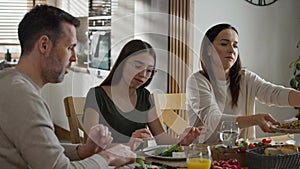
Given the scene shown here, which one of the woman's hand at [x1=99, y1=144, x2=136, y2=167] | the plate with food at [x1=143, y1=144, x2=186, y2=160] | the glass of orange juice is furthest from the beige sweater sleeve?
the plate with food at [x1=143, y1=144, x2=186, y2=160]

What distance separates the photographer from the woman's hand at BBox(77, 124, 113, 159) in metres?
1.65

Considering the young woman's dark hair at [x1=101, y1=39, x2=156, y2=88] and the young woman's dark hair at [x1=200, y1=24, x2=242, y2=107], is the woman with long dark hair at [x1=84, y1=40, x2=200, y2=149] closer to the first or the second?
the young woman's dark hair at [x1=101, y1=39, x2=156, y2=88]

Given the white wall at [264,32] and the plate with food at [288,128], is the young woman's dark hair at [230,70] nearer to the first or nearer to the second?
the plate with food at [288,128]

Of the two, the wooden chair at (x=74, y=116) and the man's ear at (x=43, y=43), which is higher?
the man's ear at (x=43, y=43)

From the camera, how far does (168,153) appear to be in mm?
1942

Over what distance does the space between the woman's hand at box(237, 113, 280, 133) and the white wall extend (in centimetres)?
157

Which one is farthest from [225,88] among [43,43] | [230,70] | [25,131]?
[25,131]

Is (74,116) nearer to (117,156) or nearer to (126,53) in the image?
(126,53)

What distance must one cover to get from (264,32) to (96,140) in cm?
268

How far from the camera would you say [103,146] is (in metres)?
1.72

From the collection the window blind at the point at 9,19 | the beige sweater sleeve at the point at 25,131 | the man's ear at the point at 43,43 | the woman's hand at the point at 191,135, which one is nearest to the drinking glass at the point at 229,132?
the woman's hand at the point at 191,135

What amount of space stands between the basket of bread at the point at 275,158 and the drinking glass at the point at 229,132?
0.63 ft

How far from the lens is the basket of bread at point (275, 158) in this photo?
1.68m

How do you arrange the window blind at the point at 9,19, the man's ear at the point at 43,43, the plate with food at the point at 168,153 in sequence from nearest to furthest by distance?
the man's ear at the point at 43,43
the plate with food at the point at 168,153
the window blind at the point at 9,19
